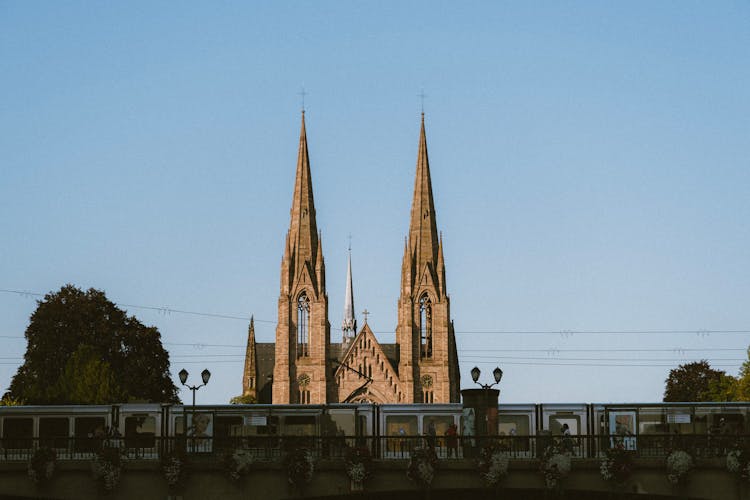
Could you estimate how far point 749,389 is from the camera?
111125 millimetres

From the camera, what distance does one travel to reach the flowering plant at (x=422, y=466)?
5778 cm

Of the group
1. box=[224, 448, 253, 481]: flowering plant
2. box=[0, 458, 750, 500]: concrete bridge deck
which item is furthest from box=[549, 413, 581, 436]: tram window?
box=[224, 448, 253, 481]: flowering plant

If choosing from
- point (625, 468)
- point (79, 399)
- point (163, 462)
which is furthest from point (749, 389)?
point (163, 462)

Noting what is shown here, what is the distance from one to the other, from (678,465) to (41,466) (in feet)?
81.0

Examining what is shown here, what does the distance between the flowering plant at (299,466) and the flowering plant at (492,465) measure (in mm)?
6669

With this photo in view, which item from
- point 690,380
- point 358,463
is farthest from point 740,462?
point 690,380

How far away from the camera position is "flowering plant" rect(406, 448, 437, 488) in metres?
57.8

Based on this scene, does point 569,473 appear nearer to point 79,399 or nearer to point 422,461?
point 422,461

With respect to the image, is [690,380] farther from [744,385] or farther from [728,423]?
[728,423]

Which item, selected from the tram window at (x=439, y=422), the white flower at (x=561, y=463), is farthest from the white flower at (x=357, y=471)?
the tram window at (x=439, y=422)

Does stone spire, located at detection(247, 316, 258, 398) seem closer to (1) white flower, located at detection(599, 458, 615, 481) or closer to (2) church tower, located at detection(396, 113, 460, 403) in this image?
(2) church tower, located at detection(396, 113, 460, 403)

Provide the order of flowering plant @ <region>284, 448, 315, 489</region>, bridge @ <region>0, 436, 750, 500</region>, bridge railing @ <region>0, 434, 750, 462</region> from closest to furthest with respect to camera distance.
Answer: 1. flowering plant @ <region>284, 448, 315, 489</region>
2. bridge @ <region>0, 436, 750, 500</region>
3. bridge railing @ <region>0, 434, 750, 462</region>

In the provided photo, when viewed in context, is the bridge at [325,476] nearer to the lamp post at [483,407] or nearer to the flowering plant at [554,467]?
the flowering plant at [554,467]

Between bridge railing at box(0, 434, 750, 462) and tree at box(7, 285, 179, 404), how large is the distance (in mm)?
45815
